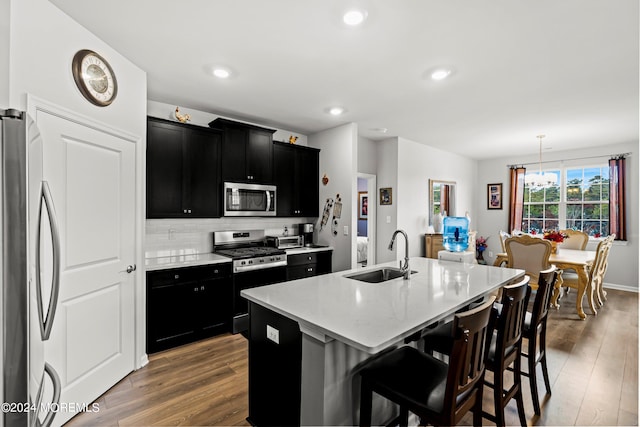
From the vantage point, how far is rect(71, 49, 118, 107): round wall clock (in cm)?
203

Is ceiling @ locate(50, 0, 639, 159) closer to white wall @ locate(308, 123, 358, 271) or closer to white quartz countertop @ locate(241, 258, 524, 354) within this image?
white wall @ locate(308, 123, 358, 271)

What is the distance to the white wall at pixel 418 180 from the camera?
17.1 ft

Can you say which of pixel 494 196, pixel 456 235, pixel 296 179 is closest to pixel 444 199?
pixel 494 196

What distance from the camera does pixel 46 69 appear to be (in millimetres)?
1809

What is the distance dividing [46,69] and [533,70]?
365 cm

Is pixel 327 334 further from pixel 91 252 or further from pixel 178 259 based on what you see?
pixel 178 259

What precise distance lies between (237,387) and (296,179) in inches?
111

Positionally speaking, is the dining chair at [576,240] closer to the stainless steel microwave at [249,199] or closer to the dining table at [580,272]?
the dining table at [580,272]

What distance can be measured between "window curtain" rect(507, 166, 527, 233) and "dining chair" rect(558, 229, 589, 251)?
4.01ft

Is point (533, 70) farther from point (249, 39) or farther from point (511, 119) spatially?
point (249, 39)

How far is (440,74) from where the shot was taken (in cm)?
272

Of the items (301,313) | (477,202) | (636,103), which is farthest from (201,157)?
(477,202)

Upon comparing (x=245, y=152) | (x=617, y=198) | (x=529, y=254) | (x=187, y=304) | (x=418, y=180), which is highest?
(x=245, y=152)

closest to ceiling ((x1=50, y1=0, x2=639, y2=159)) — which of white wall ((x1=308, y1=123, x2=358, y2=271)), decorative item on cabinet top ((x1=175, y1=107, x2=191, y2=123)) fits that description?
decorative item on cabinet top ((x1=175, y1=107, x2=191, y2=123))
